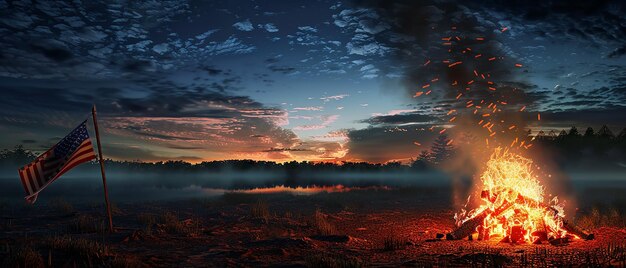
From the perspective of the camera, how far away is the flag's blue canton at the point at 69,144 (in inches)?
551

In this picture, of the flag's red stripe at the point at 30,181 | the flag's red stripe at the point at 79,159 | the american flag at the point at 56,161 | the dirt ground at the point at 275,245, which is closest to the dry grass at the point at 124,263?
the dirt ground at the point at 275,245

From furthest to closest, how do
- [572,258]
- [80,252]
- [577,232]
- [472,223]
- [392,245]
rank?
[472,223], [577,232], [392,245], [572,258], [80,252]

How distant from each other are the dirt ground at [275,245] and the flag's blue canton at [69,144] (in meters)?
2.98

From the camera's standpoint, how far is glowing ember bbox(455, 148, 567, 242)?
14.5m

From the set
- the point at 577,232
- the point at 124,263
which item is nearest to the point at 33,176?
the point at 124,263

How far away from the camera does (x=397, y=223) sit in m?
19.4

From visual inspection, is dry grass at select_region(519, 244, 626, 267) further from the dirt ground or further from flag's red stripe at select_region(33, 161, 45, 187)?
flag's red stripe at select_region(33, 161, 45, 187)

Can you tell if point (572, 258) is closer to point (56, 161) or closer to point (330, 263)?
point (330, 263)

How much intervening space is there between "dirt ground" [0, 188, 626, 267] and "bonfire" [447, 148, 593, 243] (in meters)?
0.69

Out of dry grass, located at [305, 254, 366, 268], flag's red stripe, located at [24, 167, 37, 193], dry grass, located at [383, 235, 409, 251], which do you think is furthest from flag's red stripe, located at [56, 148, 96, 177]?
dry grass, located at [383, 235, 409, 251]

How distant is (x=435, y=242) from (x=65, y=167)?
13.2m

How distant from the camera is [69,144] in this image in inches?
555

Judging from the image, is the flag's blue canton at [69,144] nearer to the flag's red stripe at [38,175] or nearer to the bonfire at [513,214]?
the flag's red stripe at [38,175]

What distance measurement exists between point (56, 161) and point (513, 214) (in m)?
16.6
